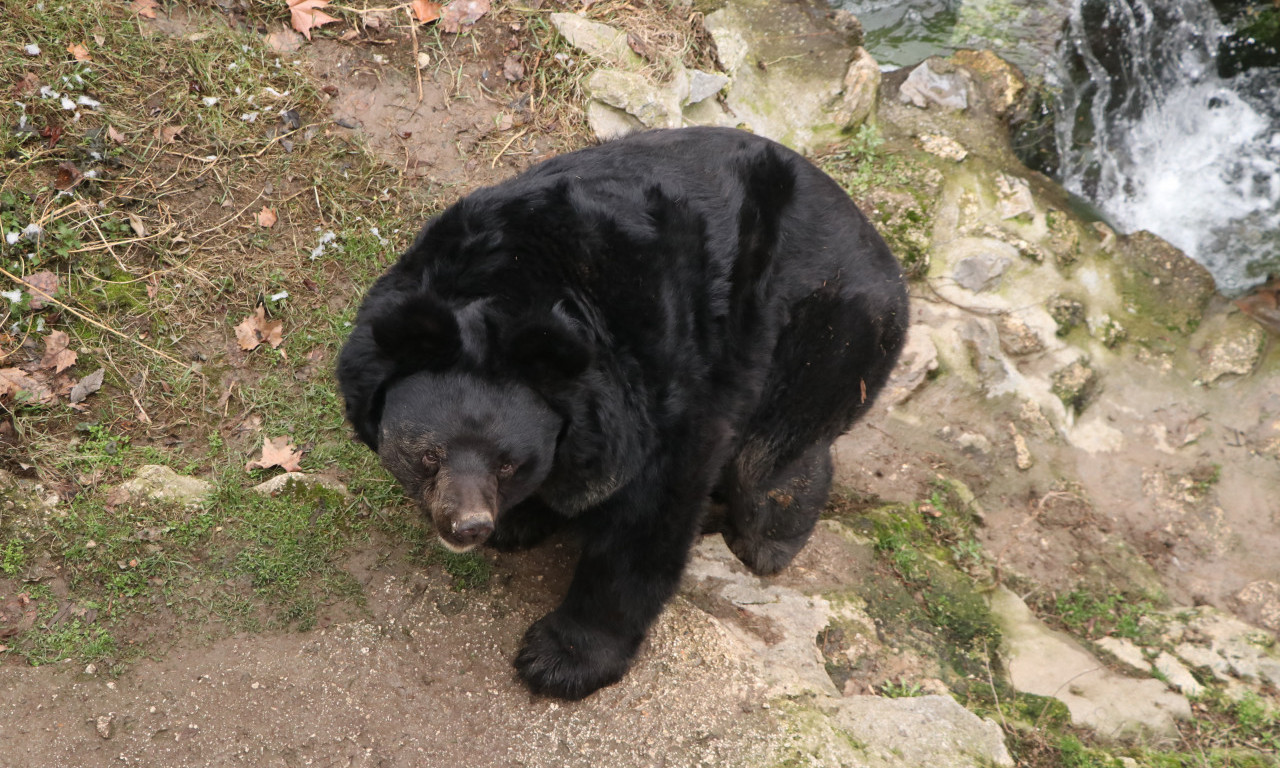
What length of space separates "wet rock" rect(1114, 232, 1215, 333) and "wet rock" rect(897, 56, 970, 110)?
1696mm

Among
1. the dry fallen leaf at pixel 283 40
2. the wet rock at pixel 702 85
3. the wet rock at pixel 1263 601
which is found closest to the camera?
the dry fallen leaf at pixel 283 40

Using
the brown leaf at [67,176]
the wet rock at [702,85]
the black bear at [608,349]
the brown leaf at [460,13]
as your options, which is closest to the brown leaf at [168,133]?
the brown leaf at [67,176]

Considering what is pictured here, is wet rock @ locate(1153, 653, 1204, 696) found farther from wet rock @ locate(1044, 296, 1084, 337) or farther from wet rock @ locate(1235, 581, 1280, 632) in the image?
wet rock @ locate(1044, 296, 1084, 337)

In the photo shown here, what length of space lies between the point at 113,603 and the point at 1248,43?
1042cm

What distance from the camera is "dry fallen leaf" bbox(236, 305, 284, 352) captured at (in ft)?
15.8

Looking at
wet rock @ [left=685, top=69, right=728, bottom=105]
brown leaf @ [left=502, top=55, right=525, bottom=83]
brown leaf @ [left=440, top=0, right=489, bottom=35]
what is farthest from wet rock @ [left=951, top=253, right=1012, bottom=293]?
brown leaf @ [left=440, top=0, right=489, bottom=35]

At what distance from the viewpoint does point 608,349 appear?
3574 millimetres

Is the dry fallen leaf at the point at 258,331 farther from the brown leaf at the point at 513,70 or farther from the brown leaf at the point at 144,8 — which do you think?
the brown leaf at the point at 513,70

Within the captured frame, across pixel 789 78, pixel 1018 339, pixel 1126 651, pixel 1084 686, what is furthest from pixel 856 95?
pixel 1084 686

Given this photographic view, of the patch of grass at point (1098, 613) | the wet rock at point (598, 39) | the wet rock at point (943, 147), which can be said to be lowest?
the patch of grass at point (1098, 613)

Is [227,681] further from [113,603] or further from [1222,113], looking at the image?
[1222,113]

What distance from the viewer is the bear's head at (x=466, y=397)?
129 inches

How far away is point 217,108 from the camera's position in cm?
532

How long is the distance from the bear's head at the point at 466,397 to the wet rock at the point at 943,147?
15.7ft
